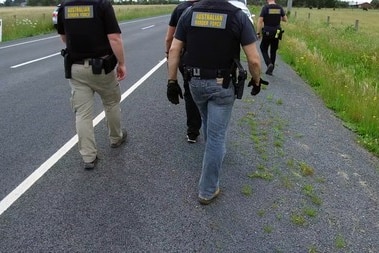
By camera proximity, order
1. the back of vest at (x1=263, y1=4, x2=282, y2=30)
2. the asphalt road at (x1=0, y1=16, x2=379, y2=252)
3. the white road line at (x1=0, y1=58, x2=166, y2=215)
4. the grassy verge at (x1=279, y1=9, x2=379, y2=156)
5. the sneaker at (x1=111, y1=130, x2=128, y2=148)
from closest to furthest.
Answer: the asphalt road at (x1=0, y1=16, x2=379, y2=252) → the white road line at (x1=0, y1=58, x2=166, y2=215) → the sneaker at (x1=111, y1=130, x2=128, y2=148) → the grassy verge at (x1=279, y1=9, x2=379, y2=156) → the back of vest at (x1=263, y1=4, x2=282, y2=30)

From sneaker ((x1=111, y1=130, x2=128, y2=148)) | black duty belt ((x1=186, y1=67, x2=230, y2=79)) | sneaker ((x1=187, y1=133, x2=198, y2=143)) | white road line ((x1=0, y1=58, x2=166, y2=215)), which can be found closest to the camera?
black duty belt ((x1=186, y1=67, x2=230, y2=79))

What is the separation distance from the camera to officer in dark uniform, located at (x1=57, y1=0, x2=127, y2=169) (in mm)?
3660

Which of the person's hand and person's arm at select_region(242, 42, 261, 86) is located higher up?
person's arm at select_region(242, 42, 261, 86)

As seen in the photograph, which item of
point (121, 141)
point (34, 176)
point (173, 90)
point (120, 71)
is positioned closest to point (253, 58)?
point (173, 90)

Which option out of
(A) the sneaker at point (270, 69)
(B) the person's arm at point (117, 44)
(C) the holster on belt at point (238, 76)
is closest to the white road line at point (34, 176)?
(B) the person's arm at point (117, 44)

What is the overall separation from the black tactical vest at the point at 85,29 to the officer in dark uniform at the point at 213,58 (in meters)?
0.90

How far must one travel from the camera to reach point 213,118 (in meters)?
3.23

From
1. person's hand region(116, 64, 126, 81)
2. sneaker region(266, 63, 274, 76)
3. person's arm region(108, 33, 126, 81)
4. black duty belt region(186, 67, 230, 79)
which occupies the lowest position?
sneaker region(266, 63, 274, 76)

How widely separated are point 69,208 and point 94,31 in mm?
1662

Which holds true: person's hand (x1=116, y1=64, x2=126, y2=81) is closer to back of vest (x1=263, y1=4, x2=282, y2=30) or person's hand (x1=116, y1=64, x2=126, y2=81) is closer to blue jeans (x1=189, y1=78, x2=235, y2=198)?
blue jeans (x1=189, y1=78, x2=235, y2=198)

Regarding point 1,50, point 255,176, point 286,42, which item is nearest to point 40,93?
point 255,176

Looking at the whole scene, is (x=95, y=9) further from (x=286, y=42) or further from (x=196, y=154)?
(x=286, y=42)

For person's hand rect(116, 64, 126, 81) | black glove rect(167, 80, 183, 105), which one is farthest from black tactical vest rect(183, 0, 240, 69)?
person's hand rect(116, 64, 126, 81)

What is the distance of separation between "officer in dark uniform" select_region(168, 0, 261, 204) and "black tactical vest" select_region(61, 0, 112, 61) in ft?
2.96
